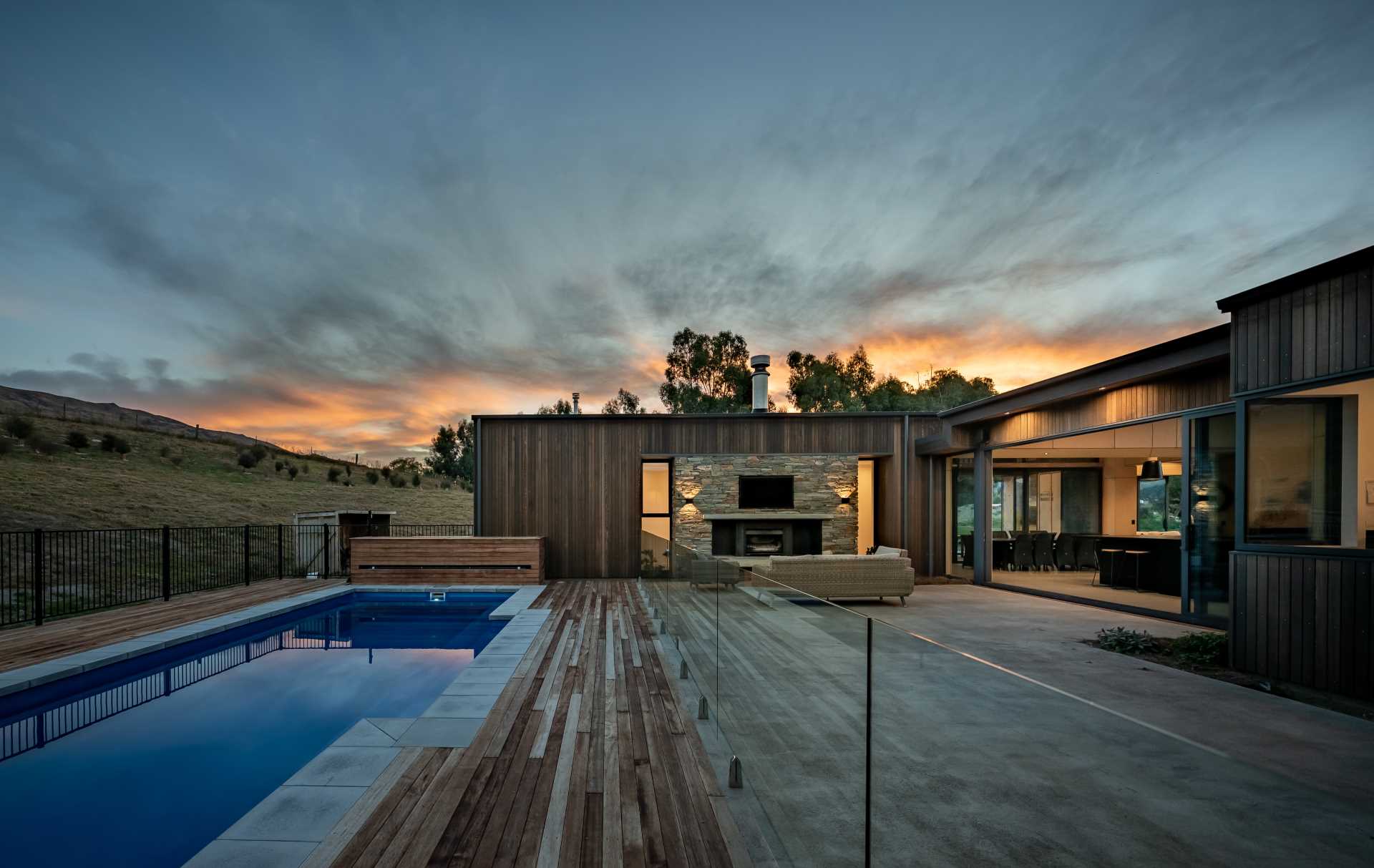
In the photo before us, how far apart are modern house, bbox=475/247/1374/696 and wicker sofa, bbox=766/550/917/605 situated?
1957 mm

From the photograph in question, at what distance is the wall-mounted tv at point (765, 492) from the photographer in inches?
458

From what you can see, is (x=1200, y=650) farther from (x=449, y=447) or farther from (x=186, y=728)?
(x=449, y=447)

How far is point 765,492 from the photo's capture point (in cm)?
1167

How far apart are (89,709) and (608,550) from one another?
24.2 ft

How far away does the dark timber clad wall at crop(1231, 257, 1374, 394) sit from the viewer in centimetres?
403

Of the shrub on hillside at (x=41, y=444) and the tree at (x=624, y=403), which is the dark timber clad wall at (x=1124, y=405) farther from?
the shrub on hillside at (x=41, y=444)

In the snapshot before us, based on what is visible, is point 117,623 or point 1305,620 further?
point 117,623

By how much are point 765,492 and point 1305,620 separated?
7918 mm

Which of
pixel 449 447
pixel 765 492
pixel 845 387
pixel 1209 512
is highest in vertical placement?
pixel 845 387

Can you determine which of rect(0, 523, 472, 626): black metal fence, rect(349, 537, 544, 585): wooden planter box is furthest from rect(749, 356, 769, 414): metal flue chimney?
rect(0, 523, 472, 626): black metal fence

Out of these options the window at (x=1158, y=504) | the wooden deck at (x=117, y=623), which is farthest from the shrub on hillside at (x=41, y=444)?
the window at (x=1158, y=504)

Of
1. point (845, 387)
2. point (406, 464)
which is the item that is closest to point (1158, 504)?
point (845, 387)

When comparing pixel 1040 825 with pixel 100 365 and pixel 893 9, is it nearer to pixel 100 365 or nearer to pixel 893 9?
pixel 893 9

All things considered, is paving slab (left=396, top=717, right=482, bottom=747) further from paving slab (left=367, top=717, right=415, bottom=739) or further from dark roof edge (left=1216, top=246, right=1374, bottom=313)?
dark roof edge (left=1216, top=246, right=1374, bottom=313)
